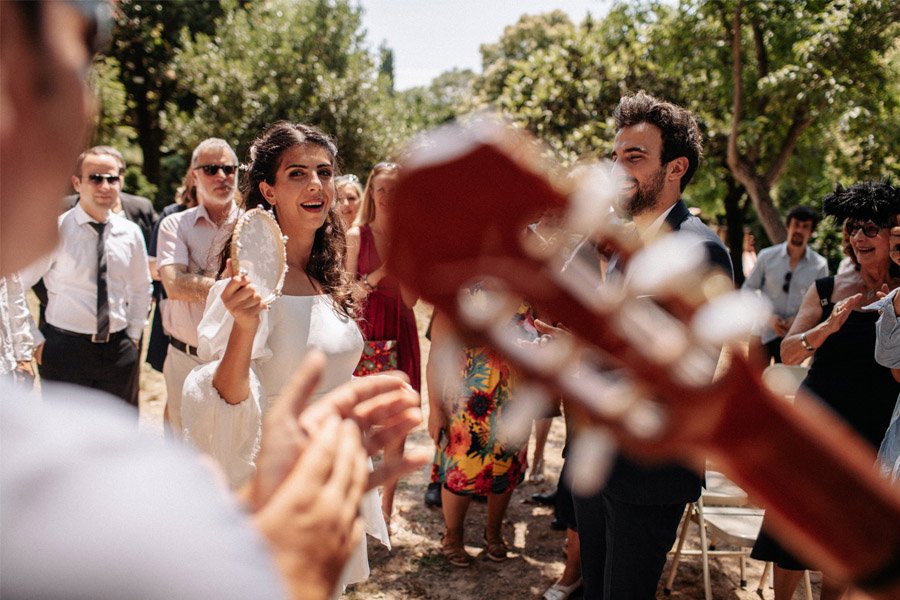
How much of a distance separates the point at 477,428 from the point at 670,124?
219 cm

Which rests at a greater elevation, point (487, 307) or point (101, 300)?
point (487, 307)

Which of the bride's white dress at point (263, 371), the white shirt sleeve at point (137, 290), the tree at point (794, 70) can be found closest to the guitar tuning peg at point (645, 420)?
the bride's white dress at point (263, 371)

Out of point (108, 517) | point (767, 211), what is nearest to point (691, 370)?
point (108, 517)

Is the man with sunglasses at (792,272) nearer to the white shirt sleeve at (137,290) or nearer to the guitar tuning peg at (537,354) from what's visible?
the white shirt sleeve at (137,290)

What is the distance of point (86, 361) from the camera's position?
440cm

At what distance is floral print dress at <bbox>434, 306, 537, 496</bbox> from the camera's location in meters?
4.08

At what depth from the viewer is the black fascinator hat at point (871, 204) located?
343 cm

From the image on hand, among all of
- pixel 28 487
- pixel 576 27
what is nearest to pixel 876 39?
pixel 576 27

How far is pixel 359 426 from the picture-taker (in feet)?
3.71

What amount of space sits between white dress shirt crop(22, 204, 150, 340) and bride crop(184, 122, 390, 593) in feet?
6.86

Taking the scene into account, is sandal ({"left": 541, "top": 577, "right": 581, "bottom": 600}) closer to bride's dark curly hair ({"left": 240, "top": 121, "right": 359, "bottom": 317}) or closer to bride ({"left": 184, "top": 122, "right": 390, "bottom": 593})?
bride ({"left": 184, "top": 122, "right": 390, "bottom": 593})

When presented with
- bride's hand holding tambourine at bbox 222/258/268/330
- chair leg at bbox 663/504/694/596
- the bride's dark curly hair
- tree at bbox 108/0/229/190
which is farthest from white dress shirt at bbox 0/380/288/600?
tree at bbox 108/0/229/190

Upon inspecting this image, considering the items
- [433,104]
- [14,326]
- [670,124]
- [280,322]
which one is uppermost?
[433,104]

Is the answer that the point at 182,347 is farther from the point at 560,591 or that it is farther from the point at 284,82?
the point at 284,82
